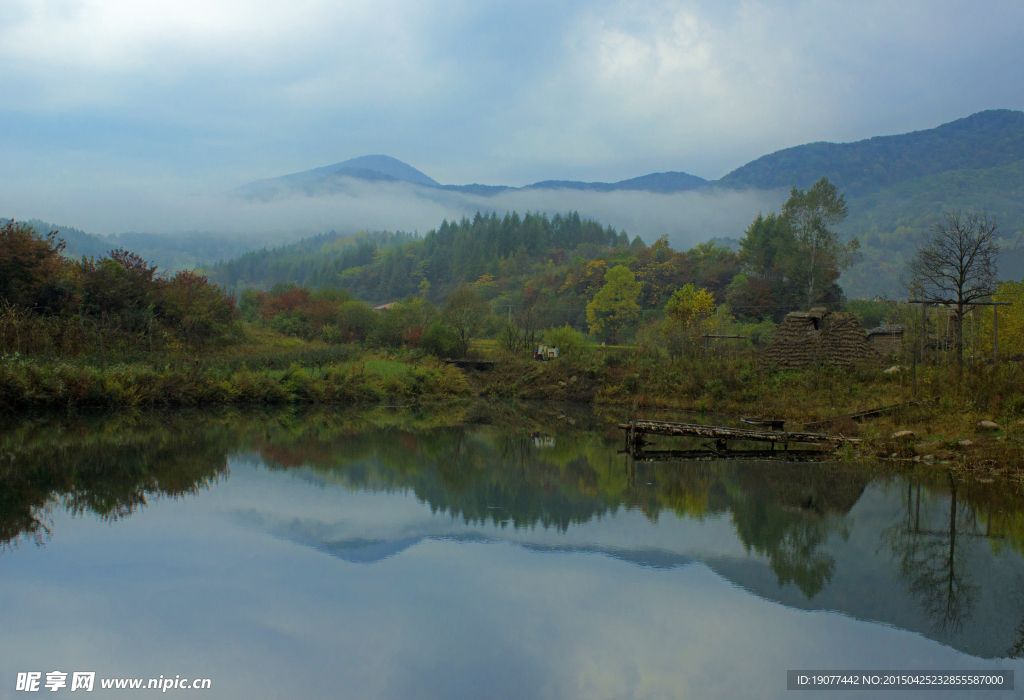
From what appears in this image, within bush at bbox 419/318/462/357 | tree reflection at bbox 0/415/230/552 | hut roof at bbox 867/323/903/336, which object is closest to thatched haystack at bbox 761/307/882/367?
hut roof at bbox 867/323/903/336

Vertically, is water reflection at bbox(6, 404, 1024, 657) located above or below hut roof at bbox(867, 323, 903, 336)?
below

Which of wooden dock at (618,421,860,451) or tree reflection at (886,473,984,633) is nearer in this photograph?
tree reflection at (886,473,984,633)

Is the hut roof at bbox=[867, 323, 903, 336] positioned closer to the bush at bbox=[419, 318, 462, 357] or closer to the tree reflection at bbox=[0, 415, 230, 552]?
the bush at bbox=[419, 318, 462, 357]

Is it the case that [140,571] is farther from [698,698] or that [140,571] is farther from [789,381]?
[789,381]

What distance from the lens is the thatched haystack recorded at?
2427cm

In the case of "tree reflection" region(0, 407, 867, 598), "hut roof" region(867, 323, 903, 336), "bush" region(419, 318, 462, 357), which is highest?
"hut roof" region(867, 323, 903, 336)

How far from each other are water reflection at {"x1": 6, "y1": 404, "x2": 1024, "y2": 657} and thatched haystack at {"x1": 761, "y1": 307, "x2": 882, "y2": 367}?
419 inches

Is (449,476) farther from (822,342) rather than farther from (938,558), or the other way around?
(822,342)

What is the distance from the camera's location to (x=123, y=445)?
14781 millimetres

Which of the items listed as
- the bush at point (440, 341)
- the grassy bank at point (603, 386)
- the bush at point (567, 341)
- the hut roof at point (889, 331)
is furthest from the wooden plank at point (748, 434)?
the bush at point (440, 341)

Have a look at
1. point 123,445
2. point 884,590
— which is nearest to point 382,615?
point 884,590

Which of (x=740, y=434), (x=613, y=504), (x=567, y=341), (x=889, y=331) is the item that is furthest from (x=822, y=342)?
(x=613, y=504)

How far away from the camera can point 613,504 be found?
37.8 ft

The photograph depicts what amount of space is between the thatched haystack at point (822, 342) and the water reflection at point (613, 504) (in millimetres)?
10649
